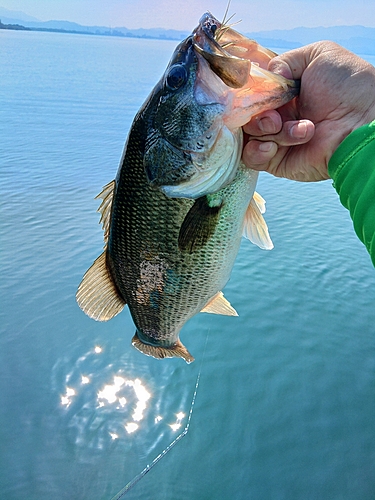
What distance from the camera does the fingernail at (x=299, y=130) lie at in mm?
1751

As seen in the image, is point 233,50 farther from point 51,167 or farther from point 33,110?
point 33,110

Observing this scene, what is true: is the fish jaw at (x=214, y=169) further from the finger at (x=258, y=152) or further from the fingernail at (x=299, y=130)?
the fingernail at (x=299, y=130)

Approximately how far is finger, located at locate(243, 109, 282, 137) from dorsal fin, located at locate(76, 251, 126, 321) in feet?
3.15

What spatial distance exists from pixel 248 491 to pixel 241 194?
8.00ft

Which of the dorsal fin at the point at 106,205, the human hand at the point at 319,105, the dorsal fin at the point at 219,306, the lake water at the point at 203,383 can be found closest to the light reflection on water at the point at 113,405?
the lake water at the point at 203,383

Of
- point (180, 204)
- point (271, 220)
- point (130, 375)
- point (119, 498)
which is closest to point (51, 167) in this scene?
point (271, 220)

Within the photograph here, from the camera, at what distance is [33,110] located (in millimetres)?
15375

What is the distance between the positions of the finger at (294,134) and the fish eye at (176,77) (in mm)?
396

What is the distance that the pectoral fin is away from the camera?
1897 mm

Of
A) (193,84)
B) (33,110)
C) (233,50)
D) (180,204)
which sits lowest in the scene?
(33,110)

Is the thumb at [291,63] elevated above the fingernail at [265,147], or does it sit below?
above

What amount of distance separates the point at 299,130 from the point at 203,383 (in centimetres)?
293

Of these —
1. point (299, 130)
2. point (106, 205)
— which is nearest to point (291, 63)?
point (299, 130)

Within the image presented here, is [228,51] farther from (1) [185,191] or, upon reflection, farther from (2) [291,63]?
(1) [185,191]
